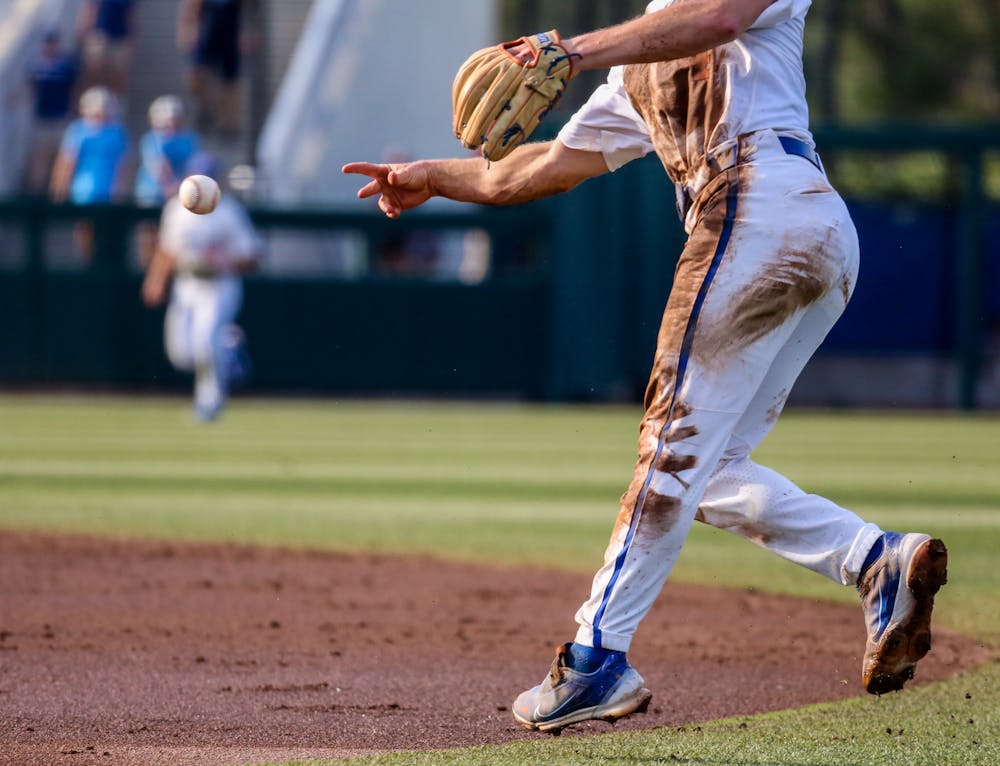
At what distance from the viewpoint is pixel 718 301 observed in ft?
12.5

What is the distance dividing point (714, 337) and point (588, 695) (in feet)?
2.83

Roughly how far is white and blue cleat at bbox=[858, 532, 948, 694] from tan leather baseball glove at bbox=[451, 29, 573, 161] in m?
1.32

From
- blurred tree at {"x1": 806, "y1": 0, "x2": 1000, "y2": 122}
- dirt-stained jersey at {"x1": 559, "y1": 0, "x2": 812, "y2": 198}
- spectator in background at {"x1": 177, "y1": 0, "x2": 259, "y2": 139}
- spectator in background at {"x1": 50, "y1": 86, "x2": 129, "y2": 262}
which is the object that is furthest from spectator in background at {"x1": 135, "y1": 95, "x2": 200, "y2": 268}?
blurred tree at {"x1": 806, "y1": 0, "x2": 1000, "y2": 122}

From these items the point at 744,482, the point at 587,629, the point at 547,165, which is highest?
the point at 547,165

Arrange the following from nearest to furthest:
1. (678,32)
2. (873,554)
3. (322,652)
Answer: (678,32) → (873,554) → (322,652)

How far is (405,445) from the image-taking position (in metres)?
12.6

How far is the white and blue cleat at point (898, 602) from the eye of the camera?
3906mm

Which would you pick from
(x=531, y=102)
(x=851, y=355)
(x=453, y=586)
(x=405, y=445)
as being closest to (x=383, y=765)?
(x=531, y=102)

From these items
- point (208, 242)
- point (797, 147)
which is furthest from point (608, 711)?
point (208, 242)

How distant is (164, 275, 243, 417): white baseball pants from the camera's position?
14.0 m

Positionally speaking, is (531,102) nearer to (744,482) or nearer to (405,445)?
(744,482)

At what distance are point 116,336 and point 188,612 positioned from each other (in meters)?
11.5

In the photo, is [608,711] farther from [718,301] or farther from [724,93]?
[724,93]

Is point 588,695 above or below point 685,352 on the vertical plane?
below
